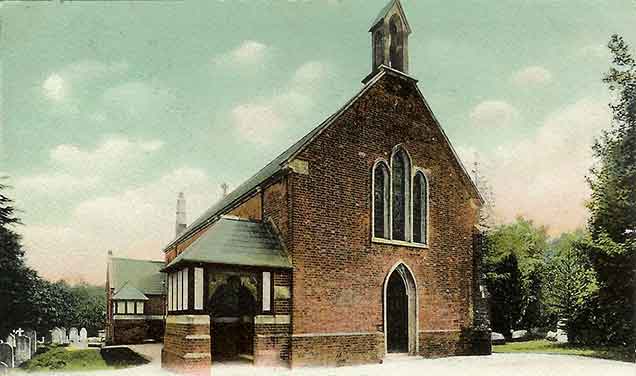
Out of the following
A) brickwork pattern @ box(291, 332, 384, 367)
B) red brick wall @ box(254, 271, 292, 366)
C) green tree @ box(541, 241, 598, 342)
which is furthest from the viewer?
green tree @ box(541, 241, 598, 342)

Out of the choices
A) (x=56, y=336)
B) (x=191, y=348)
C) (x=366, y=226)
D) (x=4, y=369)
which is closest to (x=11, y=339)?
(x=4, y=369)

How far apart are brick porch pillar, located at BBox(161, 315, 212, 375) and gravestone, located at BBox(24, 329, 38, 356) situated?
3.25 m

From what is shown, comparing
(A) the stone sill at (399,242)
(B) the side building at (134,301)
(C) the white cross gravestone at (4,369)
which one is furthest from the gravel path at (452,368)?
(A) the stone sill at (399,242)

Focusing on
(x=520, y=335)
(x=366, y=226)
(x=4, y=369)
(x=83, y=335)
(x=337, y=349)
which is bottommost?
(x=520, y=335)

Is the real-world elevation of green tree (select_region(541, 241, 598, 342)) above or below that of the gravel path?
above

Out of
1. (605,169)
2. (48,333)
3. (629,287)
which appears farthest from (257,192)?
(629,287)

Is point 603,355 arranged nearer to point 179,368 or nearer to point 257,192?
point 257,192

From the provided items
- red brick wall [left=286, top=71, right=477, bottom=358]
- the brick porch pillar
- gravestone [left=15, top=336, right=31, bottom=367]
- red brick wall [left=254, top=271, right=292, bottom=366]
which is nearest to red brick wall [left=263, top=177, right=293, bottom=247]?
red brick wall [left=286, top=71, right=477, bottom=358]

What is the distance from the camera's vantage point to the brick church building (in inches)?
588

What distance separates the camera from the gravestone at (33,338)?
38.3 feet

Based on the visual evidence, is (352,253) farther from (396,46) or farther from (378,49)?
(396,46)

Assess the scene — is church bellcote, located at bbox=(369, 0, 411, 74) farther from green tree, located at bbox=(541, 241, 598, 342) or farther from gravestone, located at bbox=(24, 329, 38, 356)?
gravestone, located at bbox=(24, 329, 38, 356)

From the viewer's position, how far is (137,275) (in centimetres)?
1526

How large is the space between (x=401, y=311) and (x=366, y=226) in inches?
119
